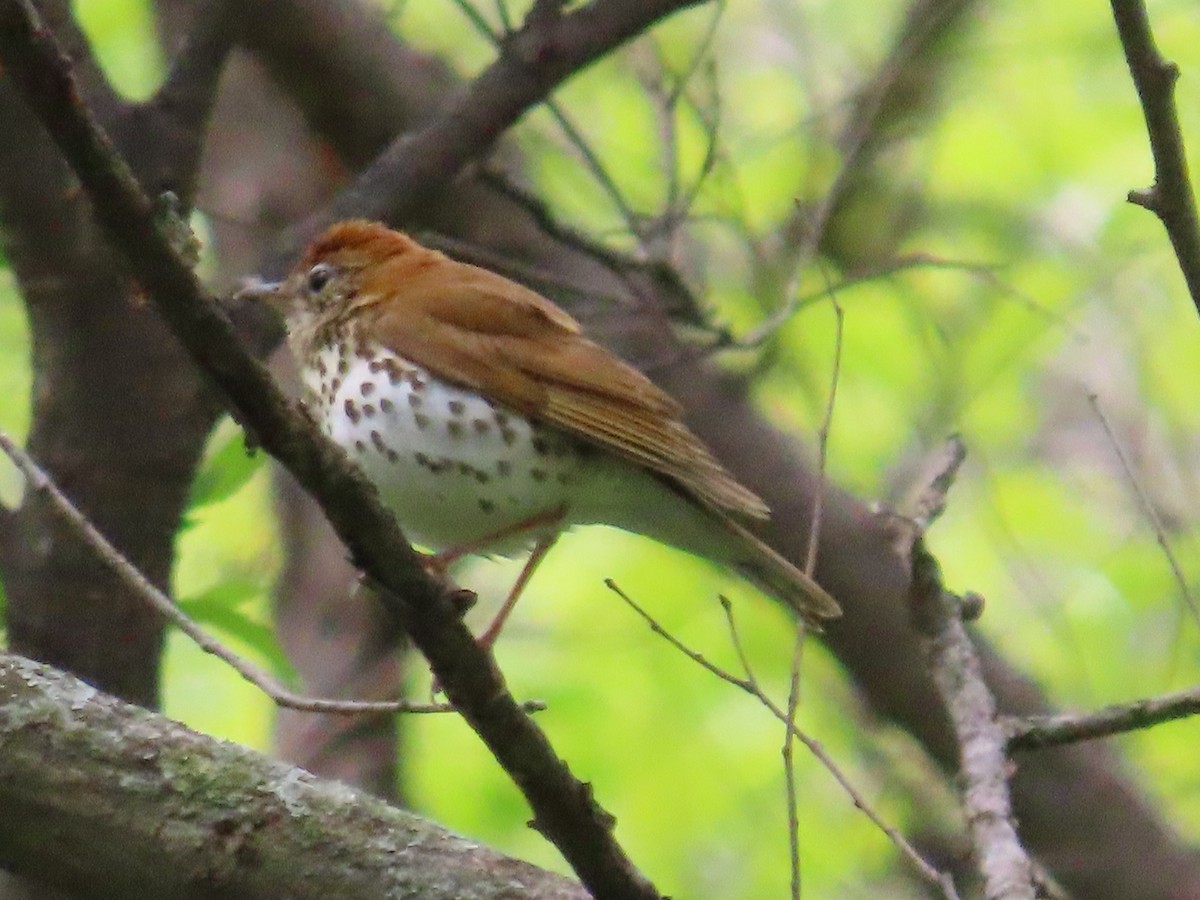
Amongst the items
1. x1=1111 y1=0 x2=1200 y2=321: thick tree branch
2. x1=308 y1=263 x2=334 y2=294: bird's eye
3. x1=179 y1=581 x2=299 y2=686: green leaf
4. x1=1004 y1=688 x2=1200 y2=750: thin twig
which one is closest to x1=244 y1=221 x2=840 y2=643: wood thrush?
x1=308 y1=263 x2=334 y2=294: bird's eye

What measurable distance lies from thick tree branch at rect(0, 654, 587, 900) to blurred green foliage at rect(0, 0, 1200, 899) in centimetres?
292

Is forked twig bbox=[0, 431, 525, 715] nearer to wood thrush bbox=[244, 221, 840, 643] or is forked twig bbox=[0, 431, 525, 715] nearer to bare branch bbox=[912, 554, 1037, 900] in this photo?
wood thrush bbox=[244, 221, 840, 643]

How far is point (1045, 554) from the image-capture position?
25.1ft

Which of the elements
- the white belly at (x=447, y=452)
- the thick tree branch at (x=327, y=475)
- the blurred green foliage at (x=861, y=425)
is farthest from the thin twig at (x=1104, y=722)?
the blurred green foliage at (x=861, y=425)

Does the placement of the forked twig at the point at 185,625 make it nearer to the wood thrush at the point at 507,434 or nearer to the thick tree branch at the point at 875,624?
the wood thrush at the point at 507,434

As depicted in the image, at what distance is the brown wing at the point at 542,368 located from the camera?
13.2 ft

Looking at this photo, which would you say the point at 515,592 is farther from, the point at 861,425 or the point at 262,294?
the point at 861,425

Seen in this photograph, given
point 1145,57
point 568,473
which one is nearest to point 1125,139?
point 568,473

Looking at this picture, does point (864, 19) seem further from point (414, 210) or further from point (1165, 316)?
point (414, 210)

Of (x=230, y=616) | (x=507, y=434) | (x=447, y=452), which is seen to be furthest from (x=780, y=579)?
(x=230, y=616)

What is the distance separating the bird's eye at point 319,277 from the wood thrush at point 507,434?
0.24 m

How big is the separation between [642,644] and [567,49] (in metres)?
2.92

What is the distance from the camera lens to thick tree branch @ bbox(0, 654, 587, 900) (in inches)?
111

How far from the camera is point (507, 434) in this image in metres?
3.96
